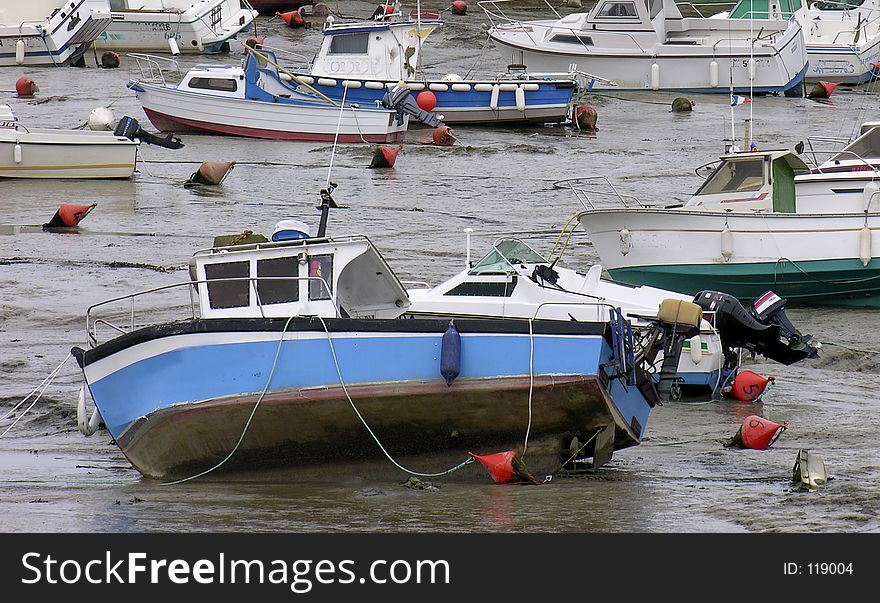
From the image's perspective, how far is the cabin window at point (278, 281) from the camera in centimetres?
1172

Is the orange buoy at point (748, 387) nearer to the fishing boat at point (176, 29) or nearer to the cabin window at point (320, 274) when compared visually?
the cabin window at point (320, 274)

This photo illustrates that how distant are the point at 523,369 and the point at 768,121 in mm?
26681

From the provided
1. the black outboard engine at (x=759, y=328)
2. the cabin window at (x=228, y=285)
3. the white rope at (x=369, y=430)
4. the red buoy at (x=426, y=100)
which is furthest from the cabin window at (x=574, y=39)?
the white rope at (x=369, y=430)

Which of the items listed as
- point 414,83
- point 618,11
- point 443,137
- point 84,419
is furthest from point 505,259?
point 618,11

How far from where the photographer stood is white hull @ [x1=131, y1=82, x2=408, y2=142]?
32406mm

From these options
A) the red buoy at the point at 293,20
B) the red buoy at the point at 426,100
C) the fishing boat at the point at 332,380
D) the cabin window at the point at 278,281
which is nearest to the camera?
the fishing boat at the point at 332,380

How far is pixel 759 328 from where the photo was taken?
15.2 m

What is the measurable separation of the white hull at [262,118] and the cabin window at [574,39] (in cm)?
923

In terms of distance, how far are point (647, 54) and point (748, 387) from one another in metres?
26.0

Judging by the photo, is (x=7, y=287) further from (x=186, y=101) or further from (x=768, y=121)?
(x=768, y=121)

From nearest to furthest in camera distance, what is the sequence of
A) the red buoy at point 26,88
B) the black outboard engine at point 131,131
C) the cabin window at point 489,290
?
the cabin window at point 489,290
the black outboard engine at point 131,131
the red buoy at point 26,88

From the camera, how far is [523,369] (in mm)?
11141
